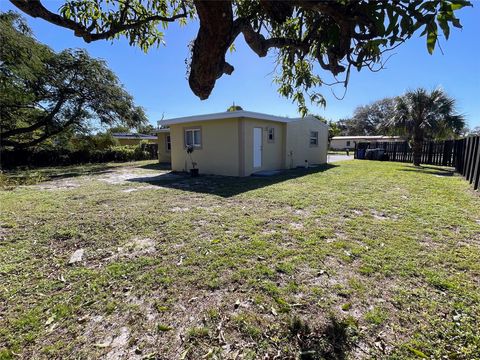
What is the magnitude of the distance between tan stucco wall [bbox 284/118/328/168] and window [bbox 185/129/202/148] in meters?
4.53

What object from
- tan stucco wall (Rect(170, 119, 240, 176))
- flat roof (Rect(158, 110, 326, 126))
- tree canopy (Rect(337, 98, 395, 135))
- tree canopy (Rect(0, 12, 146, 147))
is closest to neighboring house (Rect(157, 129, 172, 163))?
tree canopy (Rect(0, 12, 146, 147))

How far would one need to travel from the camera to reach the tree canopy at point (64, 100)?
12906 mm

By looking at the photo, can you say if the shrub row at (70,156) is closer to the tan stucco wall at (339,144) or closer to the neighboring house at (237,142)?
the neighboring house at (237,142)

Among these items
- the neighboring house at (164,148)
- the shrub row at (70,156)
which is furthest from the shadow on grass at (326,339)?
the shrub row at (70,156)

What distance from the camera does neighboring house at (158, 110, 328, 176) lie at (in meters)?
10.2

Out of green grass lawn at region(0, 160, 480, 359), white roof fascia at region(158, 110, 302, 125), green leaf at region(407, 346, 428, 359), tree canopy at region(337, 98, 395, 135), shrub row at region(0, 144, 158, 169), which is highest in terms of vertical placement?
tree canopy at region(337, 98, 395, 135)

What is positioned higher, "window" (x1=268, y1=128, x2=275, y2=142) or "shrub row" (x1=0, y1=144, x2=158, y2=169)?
"window" (x1=268, y1=128, x2=275, y2=142)

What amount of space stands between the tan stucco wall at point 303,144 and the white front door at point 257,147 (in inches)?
84.8

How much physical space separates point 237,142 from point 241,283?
7.95 metres

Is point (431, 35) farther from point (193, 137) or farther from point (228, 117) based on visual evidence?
point (193, 137)

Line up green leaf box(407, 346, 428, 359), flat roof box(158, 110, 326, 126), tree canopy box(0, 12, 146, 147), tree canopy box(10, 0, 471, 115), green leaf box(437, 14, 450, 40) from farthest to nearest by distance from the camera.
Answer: tree canopy box(0, 12, 146, 147), flat roof box(158, 110, 326, 126), green leaf box(407, 346, 428, 359), tree canopy box(10, 0, 471, 115), green leaf box(437, 14, 450, 40)

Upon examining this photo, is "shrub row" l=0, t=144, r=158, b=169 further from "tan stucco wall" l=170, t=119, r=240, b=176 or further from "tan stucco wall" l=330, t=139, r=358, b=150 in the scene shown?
"tan stucco wall" l=330, t=139, r=358, b=150

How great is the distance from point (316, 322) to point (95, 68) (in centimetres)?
1733

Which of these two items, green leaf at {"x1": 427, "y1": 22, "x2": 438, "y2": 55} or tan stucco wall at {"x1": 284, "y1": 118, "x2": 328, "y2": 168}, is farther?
tan stucco wall at {"x1": 284, "y1": 118, "x2": 328, "y2": 168}
